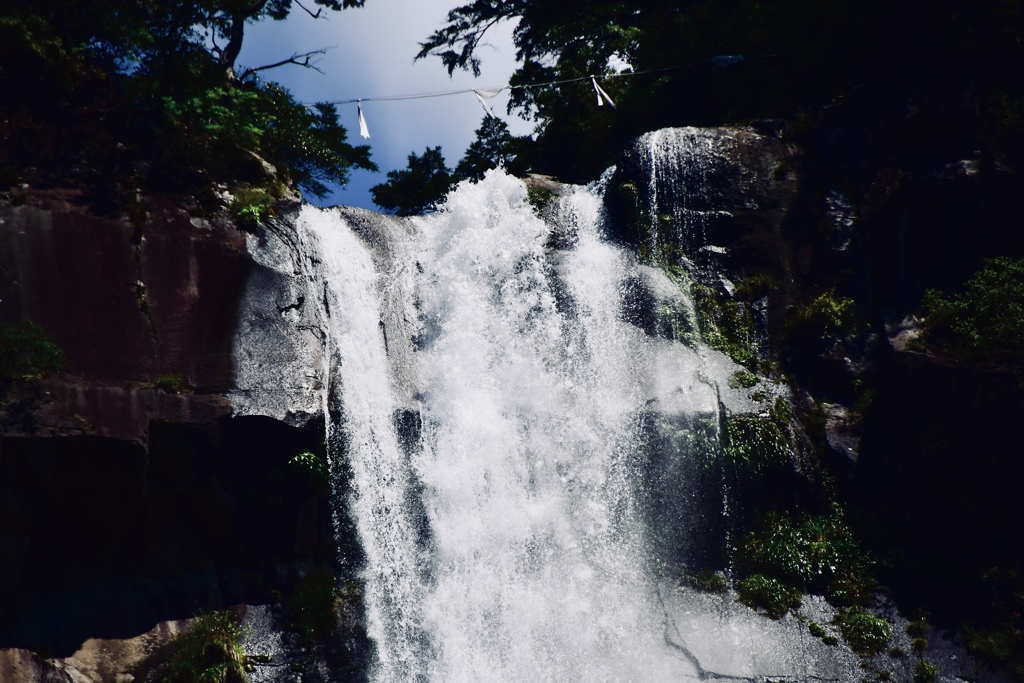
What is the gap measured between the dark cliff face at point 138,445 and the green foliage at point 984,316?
484 inches

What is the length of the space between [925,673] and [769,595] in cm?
260

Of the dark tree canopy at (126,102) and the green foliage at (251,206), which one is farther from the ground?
the dark tree canopy at (126,102)

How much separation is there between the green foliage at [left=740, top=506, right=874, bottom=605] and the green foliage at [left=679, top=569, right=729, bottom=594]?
593mm

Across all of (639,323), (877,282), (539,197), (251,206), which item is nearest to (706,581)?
(639,323)

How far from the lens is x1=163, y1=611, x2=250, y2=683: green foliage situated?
12.0 m

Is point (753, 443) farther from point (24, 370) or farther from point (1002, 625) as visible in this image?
point (24, 370)

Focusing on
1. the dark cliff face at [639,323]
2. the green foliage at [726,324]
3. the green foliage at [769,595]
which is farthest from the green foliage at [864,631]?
the green foliage at [726,324]

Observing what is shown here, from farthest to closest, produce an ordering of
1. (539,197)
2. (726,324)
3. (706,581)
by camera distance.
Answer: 1. (539,197)
2. (726,324)
3. (706,581)

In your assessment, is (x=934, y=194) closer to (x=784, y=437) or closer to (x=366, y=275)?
(x=784, y=437)

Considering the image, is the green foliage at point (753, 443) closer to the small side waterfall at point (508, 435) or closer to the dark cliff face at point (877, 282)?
the small side waterfall at point (508, 435)

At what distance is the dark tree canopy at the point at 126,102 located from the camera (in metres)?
14.8

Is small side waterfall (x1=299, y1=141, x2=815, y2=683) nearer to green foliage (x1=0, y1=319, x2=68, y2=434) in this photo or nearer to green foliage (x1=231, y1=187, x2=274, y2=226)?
green foliage (x1=231, y1=187, x2=274, y2=226)

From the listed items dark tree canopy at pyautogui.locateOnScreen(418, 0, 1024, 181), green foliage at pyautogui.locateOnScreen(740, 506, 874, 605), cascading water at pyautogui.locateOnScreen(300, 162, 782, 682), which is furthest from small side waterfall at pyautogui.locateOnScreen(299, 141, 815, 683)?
dark tree canopy at pyautogui.locateOnScreen(418, 0, 1024, 181)

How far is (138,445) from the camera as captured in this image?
12.5m
